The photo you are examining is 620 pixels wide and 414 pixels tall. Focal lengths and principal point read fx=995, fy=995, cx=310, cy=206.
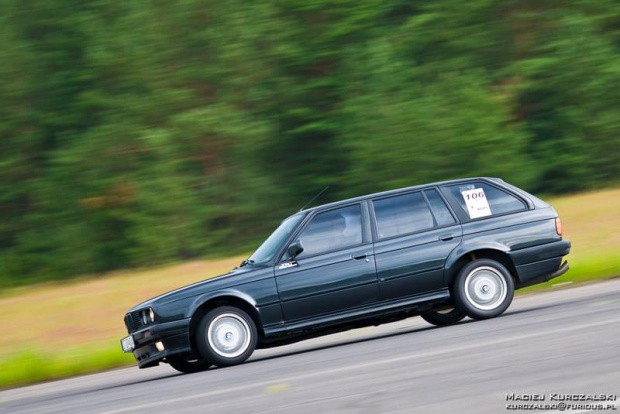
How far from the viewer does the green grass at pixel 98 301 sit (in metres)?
13.3

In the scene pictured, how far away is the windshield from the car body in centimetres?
3

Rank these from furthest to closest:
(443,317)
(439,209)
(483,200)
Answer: (443,317), (483,200), (439,209)

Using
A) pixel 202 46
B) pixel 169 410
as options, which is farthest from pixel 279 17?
pixel 169 410

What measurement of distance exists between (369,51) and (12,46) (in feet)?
42.6

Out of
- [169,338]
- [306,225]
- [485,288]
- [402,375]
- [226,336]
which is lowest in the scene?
[402,375]

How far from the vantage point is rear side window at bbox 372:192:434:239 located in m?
11.1

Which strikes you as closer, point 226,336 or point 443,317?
point 226,336

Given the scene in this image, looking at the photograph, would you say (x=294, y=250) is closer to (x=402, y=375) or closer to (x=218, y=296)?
(x=218, y=296)

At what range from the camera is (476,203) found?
447 inches

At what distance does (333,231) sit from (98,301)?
1274 centimetres

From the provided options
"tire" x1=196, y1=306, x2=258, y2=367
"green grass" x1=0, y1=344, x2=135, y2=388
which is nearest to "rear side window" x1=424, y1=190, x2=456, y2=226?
"tire" x1=196, y1=306, x2=258, y2=367

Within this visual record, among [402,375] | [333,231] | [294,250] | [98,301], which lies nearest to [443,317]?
[333,231]

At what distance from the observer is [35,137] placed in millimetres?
35719

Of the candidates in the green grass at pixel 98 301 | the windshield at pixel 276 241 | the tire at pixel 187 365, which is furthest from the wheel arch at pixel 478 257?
the green grass at pixel 98 301
